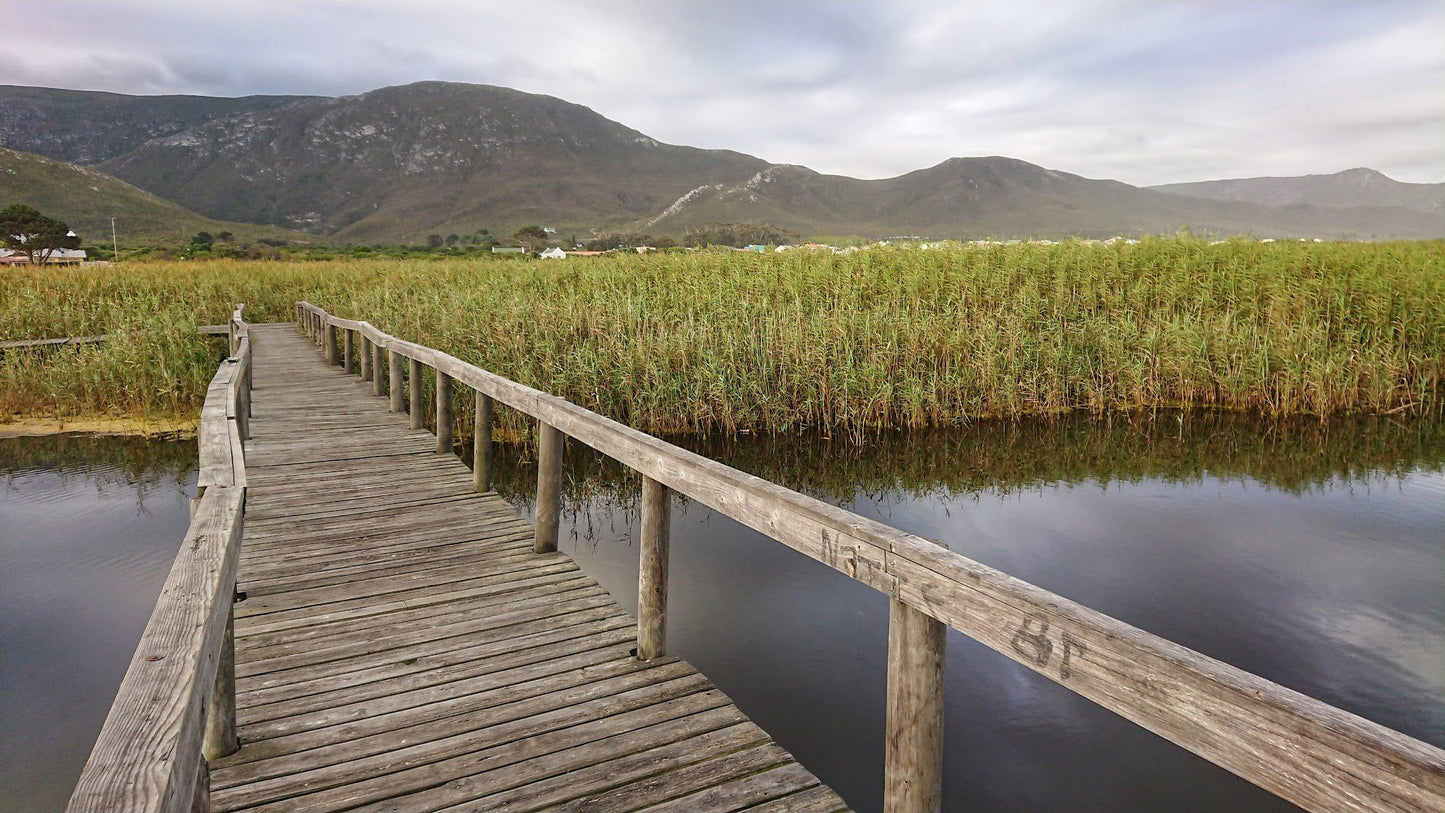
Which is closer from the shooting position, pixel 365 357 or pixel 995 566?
pixel 995 566

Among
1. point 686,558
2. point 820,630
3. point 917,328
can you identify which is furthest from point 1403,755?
point 917,328

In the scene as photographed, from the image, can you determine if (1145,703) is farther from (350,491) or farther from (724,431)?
(724,431)

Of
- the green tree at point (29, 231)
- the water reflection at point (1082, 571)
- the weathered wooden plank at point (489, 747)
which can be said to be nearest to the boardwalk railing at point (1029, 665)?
the weathered wooden plank at point (489, 747)

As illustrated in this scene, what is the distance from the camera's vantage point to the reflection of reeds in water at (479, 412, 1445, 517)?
8.66 m

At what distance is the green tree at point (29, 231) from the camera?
6128 centimetres

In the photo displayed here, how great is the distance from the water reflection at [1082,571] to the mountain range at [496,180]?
98.0 meters

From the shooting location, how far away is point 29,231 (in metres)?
62.9

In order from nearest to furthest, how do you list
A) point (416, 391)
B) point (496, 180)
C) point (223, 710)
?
point (223, 710) → point (416, 391) → point (496, 180)

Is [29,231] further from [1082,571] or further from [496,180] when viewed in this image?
[496,180]

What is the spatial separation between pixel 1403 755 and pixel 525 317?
10480 mm

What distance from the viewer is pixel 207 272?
70.4 feet

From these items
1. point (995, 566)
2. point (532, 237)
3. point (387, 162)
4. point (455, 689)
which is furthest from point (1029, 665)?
point (387, 162)

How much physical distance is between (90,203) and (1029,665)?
11964 centimetres

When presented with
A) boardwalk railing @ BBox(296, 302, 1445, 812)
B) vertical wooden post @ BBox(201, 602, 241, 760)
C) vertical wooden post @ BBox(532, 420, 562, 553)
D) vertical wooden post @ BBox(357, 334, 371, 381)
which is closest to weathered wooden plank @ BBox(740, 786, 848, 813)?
boardwalk railing @ BBox(296, 302, 1445, 812)
